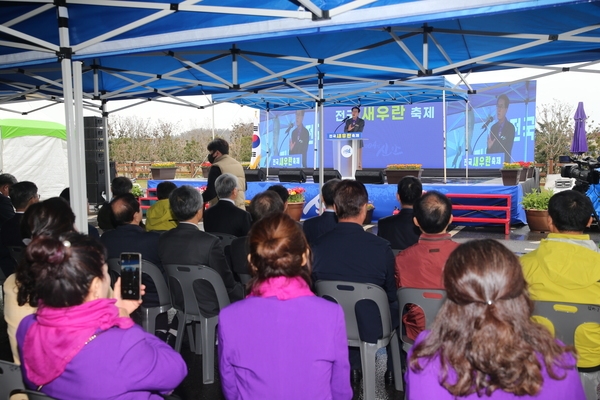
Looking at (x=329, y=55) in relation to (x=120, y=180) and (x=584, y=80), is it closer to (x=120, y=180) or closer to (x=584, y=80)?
(x=120, y=180)

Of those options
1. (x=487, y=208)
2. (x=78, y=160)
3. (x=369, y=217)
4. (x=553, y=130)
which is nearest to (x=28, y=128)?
(x=369, y=217)

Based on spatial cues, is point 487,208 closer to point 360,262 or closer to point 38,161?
point 360,262

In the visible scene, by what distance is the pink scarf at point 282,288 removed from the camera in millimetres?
1625

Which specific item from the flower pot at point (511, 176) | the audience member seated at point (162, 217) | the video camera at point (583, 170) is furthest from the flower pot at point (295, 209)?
the audience member seated at point (162, 217)

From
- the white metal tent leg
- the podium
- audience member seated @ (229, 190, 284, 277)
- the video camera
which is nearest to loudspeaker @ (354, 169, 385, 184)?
the podium

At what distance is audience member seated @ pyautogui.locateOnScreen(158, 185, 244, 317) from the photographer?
3.01 metres

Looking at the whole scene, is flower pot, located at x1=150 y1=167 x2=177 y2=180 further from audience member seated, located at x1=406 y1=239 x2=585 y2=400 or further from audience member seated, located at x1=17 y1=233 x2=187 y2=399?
audience member seated, located at x1=406 y1=239 x2=585 y2=400

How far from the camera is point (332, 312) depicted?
1629 mm

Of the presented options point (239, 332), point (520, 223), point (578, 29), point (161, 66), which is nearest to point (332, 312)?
point (239, 332)

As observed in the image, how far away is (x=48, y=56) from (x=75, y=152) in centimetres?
87

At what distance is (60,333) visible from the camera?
4.65ft

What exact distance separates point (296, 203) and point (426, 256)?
21.9 feet

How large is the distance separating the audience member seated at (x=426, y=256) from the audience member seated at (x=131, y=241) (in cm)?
155

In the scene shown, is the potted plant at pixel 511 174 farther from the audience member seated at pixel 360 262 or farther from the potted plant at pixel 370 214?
the audience member seated at pixel 360 262
